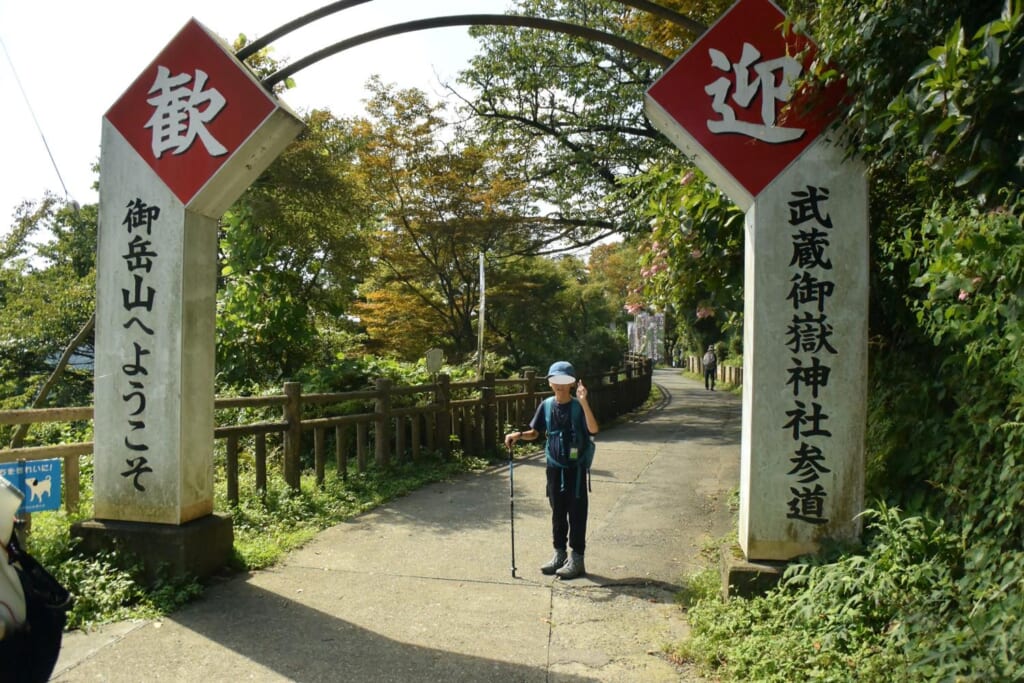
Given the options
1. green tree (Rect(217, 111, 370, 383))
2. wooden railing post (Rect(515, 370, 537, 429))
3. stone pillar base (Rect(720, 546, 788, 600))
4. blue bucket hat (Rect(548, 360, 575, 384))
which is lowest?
stone pillar base (Rect(720, 546, 788, 600))

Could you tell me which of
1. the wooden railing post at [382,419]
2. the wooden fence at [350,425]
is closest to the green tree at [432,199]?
the wooden fence at [350,425]

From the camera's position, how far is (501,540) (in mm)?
6391

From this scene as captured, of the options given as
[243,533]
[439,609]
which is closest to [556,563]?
[439,609]

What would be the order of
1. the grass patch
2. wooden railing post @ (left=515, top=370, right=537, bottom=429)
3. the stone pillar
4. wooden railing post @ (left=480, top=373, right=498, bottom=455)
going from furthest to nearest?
1. wooden railing post @ (left=515, top=370, right=537, bottom=429)
2. wooden railing post @ (left=480, top=373, right=498, bottom=455)
3. the grass patch
4. the stone pillar

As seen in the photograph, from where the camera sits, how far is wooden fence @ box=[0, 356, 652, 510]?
620 centimetres

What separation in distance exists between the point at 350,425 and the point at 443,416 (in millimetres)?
1458

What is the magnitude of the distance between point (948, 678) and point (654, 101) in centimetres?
358

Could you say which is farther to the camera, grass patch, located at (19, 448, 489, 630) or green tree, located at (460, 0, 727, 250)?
green tree, located at (460, 0, 727, 250)

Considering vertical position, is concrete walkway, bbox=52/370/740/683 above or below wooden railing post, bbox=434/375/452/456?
below

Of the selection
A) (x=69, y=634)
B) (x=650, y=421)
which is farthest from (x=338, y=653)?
(x=650, y=421)

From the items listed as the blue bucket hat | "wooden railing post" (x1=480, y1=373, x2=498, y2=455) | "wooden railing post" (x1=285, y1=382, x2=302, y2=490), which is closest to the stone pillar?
the blue bucket hat

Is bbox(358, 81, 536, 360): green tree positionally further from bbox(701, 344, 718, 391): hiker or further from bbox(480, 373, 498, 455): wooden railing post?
bbox(701, 344, 718, 391): hiker

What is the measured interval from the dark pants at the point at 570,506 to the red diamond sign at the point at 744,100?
2335 millimetres

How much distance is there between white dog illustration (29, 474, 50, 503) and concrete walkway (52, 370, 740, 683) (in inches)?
58.9
